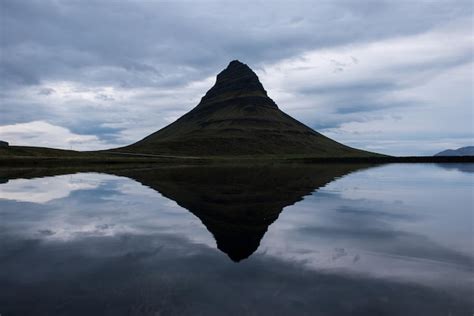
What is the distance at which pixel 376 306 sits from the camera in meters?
11.2

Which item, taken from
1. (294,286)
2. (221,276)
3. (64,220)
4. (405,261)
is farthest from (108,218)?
(405,261)

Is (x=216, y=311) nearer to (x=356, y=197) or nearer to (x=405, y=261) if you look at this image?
(x=405, y=261)

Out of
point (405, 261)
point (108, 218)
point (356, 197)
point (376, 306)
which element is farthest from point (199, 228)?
point (356, 197)

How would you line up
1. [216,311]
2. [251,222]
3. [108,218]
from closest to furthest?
[216,311]
[251,222]
[108,218]

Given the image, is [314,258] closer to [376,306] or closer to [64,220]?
[376,306]

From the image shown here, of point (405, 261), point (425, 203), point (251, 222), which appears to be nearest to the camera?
point (405, 261)

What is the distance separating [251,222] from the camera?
24.8 meters

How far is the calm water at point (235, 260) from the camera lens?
11266mm

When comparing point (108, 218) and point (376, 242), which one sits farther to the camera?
point (108, 218)

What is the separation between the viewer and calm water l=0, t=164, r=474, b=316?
11266 mm

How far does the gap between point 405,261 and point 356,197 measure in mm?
24708

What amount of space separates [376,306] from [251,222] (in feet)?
46.1

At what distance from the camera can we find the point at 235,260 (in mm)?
16141

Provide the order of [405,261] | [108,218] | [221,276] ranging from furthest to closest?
[108,218]
[405,261]
[221,276]
